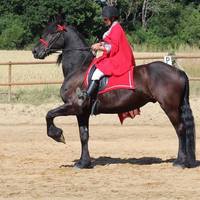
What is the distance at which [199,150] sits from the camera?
12.8 meters

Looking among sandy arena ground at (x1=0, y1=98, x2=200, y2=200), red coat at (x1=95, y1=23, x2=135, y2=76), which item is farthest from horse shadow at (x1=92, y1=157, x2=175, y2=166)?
red coat at (x1=95, y1=23, x2=135, y2=76)

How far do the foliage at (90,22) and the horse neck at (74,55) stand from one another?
122ft

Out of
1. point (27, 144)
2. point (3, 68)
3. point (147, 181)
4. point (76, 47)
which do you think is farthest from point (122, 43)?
point (3, 68)

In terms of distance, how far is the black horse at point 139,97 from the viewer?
10.3 m

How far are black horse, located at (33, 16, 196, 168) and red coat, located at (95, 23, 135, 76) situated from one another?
0.23 metres

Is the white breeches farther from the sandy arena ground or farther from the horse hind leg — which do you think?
the sandy arena ground

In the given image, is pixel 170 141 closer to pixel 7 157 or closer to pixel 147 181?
pixel 7 157

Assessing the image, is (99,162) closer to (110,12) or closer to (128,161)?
(128,161)

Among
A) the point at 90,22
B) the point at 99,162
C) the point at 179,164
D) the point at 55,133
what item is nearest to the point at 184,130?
the point at 179,164

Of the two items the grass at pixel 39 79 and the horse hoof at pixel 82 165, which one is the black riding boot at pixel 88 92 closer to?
the horse hoof at pixel 82 165

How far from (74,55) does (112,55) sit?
27.7 inches

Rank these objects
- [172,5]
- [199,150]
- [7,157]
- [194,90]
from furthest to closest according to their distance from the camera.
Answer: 1. [172,5]
2. [194,90]
3. [199,150]
4. [7,157]

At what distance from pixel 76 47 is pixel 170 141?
157 inches

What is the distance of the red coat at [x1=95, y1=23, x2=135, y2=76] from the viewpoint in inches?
407
